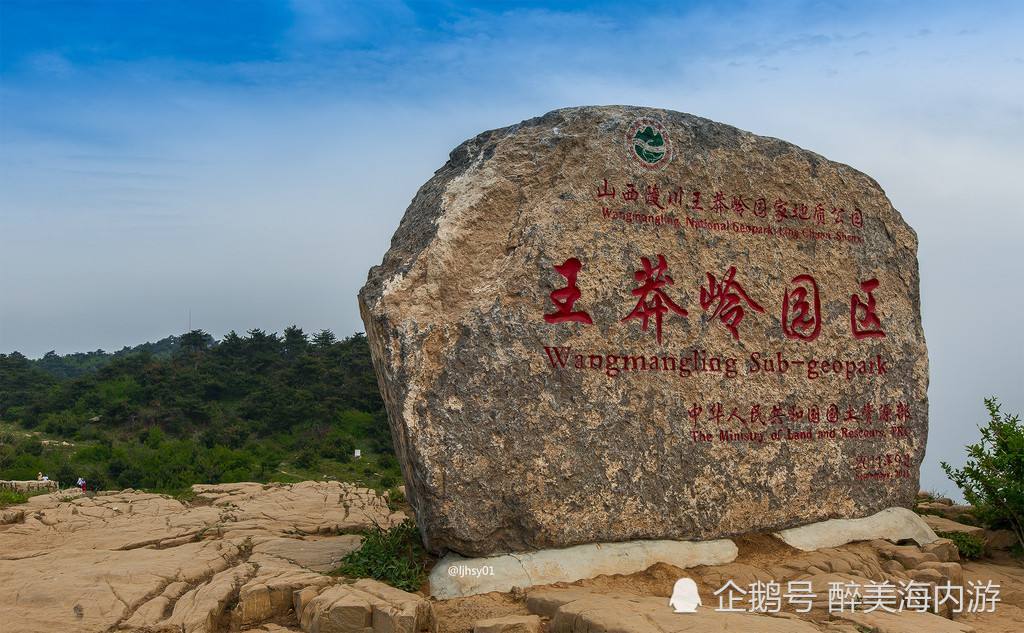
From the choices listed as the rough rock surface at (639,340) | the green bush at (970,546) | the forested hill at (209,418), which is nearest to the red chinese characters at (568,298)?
the rough rock surface at (639,340)

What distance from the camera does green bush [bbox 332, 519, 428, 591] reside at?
18.4ft

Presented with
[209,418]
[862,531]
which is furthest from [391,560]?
[209,418]

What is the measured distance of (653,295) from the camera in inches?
242

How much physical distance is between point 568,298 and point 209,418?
15.5 metres

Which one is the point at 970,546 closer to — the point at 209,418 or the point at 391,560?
the point at 391,560

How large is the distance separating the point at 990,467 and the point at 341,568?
5.61 m

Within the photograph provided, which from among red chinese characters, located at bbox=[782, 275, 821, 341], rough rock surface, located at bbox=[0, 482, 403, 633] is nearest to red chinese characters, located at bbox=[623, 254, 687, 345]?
red chinese characters, located at bbox=[782, 275, 821, 341]

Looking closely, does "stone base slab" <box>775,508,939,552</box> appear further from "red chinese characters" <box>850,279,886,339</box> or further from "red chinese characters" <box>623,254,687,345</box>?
"red chinese characters" <box>623,254,687,345</box>

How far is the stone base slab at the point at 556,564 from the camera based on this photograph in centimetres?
545

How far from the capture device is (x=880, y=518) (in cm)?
679

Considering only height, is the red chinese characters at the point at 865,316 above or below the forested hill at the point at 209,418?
above

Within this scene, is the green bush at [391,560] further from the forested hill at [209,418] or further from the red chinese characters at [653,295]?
the forested hill at [209,418]

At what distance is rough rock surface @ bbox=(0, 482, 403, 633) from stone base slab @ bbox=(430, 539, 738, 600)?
84 centimetres

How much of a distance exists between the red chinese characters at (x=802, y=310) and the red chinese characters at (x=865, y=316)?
392 mm
